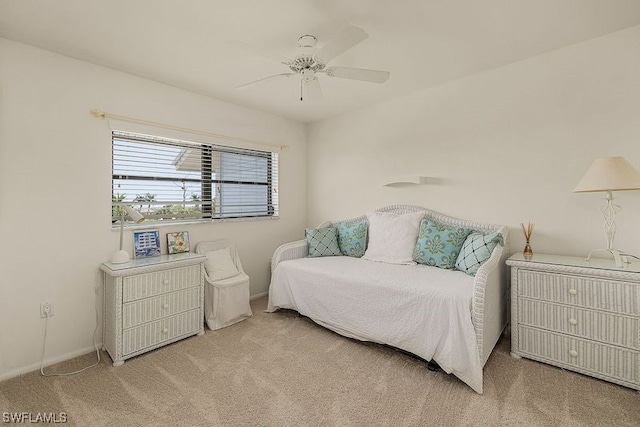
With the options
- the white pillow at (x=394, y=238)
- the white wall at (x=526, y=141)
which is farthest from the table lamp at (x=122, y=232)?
the white wall at (x=526, y=141)

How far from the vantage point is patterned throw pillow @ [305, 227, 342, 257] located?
3318mm

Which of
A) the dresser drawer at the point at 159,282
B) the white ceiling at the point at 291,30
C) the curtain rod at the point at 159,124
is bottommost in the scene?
the dresser drawer at the point at 159,282

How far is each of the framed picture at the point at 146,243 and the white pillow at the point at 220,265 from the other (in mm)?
474

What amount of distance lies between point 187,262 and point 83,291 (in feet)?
2.61

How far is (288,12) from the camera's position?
1807 millimetres

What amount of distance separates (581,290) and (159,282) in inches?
123

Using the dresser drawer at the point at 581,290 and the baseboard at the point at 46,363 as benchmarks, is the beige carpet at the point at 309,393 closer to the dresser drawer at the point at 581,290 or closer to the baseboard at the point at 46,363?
the baseboard at the point at 46,363

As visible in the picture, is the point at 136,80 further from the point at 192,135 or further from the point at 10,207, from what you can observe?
the point at 10,207

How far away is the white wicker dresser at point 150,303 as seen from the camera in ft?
7.23

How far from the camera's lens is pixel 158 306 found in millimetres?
2410

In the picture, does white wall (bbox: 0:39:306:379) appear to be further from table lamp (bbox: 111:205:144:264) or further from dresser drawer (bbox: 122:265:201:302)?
dresser drawer (bbox: 122:265:201:302)

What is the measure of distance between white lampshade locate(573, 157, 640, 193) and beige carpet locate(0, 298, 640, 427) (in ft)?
4.12

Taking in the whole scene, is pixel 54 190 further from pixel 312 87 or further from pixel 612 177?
pixel 612 177

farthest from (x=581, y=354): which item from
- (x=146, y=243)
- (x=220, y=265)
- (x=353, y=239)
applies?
(x=146, y=243)
